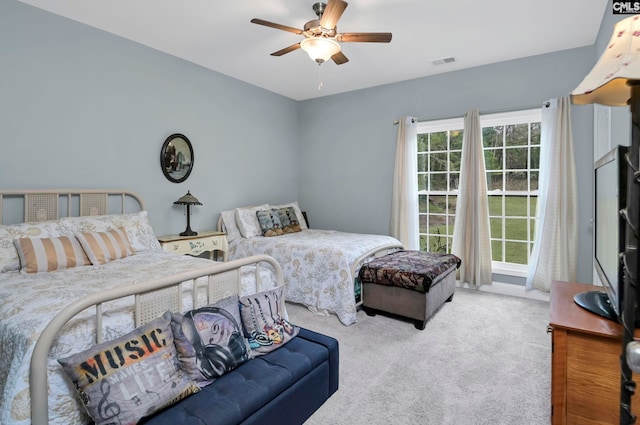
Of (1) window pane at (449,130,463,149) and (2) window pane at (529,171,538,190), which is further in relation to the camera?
(1) window pane at (449,130,463,149)

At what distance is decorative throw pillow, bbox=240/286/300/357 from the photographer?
1.84 metres

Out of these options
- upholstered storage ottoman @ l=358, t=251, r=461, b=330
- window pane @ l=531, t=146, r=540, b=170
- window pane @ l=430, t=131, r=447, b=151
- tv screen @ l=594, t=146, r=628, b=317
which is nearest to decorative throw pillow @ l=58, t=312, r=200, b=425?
tv screen @ l=594, t=146, r=628, b=317

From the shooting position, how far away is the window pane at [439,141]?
4.46 meters

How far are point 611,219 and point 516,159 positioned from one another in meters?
2.90

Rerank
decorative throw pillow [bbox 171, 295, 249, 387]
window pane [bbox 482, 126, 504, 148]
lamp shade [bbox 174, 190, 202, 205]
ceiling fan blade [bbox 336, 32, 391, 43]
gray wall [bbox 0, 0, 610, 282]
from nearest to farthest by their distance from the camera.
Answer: decorative throw pillow [bbox 171, 295, 249, 387] < ceiling fan blade [bbox 336, 32, 391, 43] < gray wall [bbox 0, 0, 610, 282] < lamp shade [bbox 174, 190, 202, 205] < window pane [bbox 482, 126, 504, 148]

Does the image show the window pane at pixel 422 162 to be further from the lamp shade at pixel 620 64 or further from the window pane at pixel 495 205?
the lamp shade at pixel 620 64

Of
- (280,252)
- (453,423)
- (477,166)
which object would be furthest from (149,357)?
(477,166)

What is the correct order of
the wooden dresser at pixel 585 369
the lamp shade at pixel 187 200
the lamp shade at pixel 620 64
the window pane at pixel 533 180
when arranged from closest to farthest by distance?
the lamp shade at pixel 620 64 < the wooden dresser at pixel 585 369 < the lamp shade at pixel 187 200 < the window pane at pixel 533 180

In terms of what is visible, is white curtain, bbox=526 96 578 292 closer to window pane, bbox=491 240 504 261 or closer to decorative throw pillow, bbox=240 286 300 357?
window pane, bbox=491 240 504 261

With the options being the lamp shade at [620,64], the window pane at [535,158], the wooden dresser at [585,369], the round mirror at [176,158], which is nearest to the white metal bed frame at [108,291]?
the round mirror at [176,158]

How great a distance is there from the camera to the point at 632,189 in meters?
1.07

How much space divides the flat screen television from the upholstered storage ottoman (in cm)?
140

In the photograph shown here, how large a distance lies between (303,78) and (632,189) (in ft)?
13.2

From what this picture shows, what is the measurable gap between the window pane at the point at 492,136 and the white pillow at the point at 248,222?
304 cm
